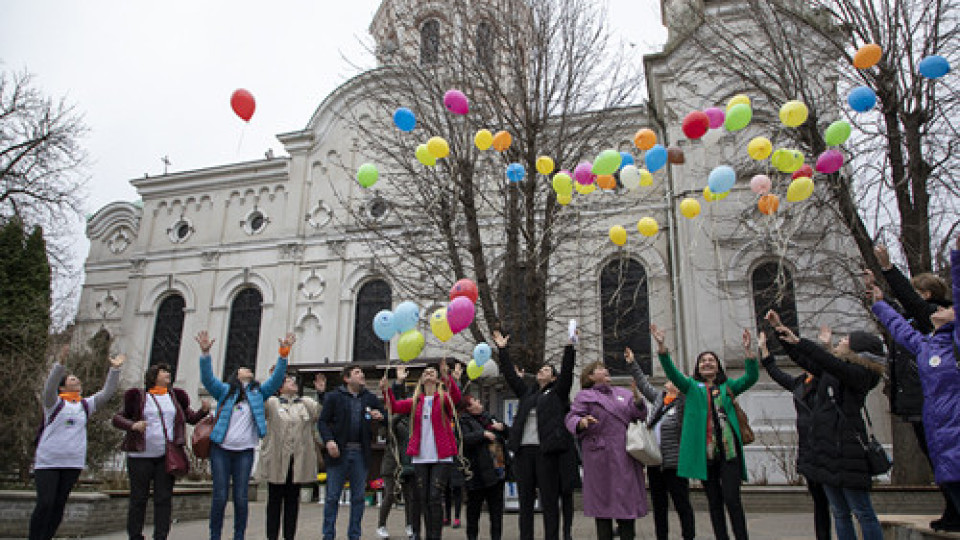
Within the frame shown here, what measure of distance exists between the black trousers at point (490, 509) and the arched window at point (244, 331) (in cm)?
1454

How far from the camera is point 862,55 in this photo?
7.83 metres

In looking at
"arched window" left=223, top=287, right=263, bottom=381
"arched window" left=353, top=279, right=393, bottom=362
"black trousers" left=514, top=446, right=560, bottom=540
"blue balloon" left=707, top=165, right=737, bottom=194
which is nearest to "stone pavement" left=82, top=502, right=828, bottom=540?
"black trousers" left=514, top=446, right=560, bottom=540

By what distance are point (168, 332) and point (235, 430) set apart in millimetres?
17057

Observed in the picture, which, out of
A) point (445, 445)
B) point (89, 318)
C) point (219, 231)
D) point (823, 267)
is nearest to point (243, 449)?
point (445, 445)

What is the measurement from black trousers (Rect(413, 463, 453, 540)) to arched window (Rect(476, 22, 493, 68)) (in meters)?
7.92

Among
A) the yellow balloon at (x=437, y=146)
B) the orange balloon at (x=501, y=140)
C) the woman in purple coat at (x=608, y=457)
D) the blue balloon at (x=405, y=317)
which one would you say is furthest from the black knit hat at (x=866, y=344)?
the yellow balloon at (x=437, y=146)

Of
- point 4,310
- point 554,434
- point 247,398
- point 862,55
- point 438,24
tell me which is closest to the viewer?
point 554,434

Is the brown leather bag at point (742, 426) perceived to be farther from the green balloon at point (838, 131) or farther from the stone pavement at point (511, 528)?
the green balloon at point (838, 131)

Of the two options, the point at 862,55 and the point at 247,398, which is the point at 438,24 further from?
the point at 247,398

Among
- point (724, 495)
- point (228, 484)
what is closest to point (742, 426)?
point (724, 495)

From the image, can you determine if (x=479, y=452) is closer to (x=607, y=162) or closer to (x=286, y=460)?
(x=286, y=460)

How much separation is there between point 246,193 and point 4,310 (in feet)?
26.2

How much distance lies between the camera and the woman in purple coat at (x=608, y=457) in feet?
18.4

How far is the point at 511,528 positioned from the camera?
28.6ft
